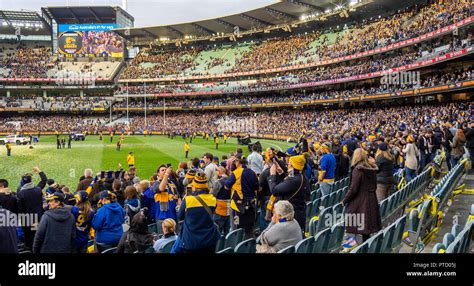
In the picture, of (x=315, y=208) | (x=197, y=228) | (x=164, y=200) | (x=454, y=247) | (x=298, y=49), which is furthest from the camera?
(x=298, y=49)

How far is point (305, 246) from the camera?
511 cm

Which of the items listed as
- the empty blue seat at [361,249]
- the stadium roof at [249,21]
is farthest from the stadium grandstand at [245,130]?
the stadium roof at [249,21]

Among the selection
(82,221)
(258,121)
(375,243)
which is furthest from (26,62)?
(375,243)

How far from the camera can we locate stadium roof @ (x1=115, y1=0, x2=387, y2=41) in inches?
2596

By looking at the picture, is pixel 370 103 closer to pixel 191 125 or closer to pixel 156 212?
pixel 191 125

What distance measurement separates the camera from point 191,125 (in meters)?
69.0

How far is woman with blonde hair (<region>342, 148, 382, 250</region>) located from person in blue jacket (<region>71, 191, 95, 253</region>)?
4.36 m

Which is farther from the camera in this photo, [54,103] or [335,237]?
[54,103]

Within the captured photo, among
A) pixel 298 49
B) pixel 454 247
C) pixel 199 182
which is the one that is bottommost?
pixel 454 247

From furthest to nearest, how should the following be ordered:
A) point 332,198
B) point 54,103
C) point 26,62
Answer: point 26,62
point 54,103
point 332,198

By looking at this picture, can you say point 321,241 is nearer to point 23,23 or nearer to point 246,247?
point 246,247

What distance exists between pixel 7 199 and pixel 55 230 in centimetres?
307

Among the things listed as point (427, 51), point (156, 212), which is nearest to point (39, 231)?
point (156, 212)

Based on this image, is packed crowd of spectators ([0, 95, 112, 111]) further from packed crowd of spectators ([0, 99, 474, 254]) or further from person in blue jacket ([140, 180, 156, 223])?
person in blue jacket ([140, 180, 156, 223])
